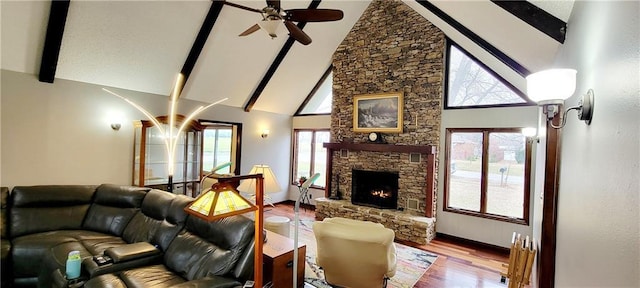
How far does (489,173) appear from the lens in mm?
4910

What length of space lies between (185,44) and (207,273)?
3.88 m

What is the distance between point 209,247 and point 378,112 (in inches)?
168

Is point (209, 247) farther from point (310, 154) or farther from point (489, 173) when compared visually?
point (310, 154)

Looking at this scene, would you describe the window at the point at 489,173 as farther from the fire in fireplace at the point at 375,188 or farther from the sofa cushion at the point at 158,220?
the sofa cushion at the point at 158,220

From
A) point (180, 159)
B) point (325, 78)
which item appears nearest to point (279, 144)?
point (325, 78)

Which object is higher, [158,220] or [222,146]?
[222,146]

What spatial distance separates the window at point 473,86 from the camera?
15.7ft

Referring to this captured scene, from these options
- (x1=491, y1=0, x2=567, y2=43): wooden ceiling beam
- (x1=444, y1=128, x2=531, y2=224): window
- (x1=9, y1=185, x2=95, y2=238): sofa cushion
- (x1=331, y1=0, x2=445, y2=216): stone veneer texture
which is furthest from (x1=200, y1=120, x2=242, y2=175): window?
(x1=491, y1=0, x2=567, y2=43): wooden ceiling beam

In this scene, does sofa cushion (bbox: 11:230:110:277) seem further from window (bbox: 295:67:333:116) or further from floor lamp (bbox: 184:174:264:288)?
window (bbox: 295:67:333:116)

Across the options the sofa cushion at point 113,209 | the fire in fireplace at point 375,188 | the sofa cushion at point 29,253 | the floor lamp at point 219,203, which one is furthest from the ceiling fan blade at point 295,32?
the sofa cushion at point 29,253

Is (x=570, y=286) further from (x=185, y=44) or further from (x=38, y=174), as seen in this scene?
(x=38, y=174)

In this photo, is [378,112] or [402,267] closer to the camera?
[402,267]

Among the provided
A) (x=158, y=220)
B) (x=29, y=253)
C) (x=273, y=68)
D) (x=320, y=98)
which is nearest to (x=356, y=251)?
(x=158, y=220)

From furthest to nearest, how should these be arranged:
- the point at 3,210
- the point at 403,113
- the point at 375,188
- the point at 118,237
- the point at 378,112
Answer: the point at 375,188 < the point at 378,112 < the point at 403,113 < the point at 118,237 < the point at 3,210
